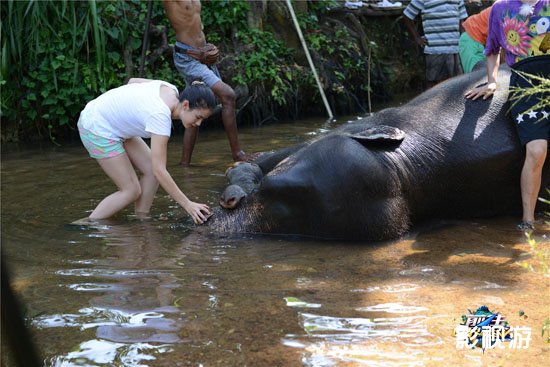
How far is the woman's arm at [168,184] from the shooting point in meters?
4.48

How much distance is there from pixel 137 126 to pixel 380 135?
160 cm

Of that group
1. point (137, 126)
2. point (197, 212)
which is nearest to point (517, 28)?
point (197, 212)

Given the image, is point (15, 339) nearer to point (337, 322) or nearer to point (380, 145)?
point (337, 322)

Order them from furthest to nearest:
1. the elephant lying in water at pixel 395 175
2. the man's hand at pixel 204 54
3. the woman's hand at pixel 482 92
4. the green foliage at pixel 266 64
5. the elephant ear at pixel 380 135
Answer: the green foliage at pixel 266 64 → the man's hand at pixel 204 54 → the woman's hand at pixel 482 92 → the elephant ear at pixel 380 135 → the elephant lying in water at pixel 395 175

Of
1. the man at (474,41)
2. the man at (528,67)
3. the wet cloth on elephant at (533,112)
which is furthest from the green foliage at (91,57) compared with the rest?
the wet cloth on elephant at (533,112)

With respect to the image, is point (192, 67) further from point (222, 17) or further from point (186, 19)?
point (222, 17)

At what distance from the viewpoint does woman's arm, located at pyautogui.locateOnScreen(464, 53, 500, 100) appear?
482 centimetres

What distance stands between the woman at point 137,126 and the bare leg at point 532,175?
6.67ft

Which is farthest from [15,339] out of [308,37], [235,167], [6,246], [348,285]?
[308,37]

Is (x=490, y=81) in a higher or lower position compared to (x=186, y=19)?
lower

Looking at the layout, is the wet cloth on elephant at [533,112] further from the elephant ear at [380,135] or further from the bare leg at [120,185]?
the bare leg at [120,185]

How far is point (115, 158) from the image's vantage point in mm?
4789

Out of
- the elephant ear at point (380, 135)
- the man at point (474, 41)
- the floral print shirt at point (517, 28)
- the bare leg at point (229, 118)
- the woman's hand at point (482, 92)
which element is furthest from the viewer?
the bare leg at point (229, 118)

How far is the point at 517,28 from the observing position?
4.57 metres
